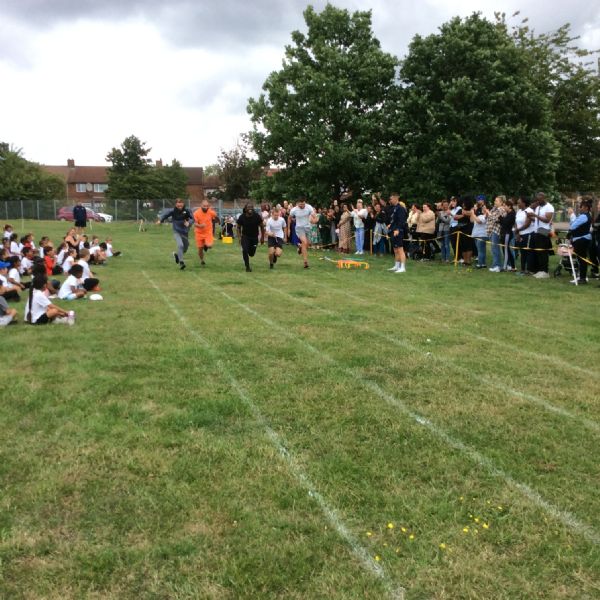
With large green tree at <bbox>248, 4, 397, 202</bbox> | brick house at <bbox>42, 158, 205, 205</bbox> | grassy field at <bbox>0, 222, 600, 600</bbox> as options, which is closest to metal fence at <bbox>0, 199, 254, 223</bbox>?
large green tree at <bbox>248, 4, 397, 202</bbox>

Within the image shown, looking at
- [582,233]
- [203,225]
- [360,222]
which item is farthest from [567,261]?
[203,225]

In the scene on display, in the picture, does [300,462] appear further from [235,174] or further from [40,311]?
[235,174]

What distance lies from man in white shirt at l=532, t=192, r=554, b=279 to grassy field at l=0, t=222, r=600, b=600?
603 cm

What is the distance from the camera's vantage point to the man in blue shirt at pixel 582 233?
12.5 m

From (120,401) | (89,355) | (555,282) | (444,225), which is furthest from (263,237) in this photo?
(120,401)

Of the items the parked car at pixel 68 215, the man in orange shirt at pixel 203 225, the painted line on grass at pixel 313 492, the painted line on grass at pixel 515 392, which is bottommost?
the painted line on grass at pixel 313 492

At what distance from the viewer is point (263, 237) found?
25.3 meters

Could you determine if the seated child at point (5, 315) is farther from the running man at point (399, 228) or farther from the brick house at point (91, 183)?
the brick house at point (91, 183)

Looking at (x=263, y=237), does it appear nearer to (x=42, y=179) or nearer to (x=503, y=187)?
(x=503, y=187)

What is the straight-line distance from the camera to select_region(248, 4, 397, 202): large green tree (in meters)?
25.3

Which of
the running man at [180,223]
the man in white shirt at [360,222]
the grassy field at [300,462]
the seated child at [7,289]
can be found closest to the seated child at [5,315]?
the grassy field at [300,462]

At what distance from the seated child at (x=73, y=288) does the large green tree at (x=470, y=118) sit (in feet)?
54.8

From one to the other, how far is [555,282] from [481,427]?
30.9ft

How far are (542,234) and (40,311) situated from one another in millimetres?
10870
